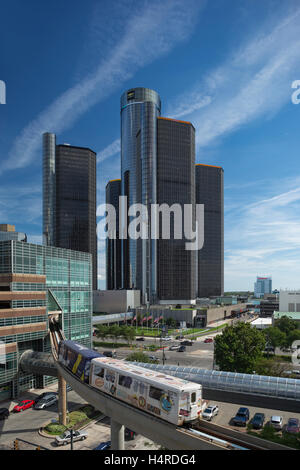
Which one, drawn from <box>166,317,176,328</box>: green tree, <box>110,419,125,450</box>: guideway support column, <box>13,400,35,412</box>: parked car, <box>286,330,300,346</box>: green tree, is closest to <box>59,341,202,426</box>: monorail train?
<box>110,419,125,450</box>: guideway support column

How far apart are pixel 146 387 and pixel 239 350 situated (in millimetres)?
32036

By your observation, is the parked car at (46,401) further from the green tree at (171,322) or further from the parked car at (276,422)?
the green tree at (171,322)

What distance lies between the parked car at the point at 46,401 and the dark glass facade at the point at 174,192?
398 feet

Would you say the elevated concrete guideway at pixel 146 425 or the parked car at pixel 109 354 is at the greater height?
the elevated concrete guideway at pixel 146 425

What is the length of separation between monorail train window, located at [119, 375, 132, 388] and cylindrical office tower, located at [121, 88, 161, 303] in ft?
467

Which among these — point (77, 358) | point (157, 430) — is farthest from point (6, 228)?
point (157, 430)

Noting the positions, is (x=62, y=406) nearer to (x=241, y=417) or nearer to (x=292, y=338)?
(x=241, y=417)

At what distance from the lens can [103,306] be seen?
145625 mm

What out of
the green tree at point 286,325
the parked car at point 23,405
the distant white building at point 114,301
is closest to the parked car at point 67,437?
the parked car at point 23,405

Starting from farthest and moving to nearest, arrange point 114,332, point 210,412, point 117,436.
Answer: point 114,332, point 210,412, point 117,436

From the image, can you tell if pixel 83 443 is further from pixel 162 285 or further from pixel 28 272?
pixel 162 285

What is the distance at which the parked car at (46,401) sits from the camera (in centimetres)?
4675

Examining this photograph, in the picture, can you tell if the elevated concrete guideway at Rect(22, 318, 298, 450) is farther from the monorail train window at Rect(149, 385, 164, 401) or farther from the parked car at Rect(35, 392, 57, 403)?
the parked car at Rect(35, 392, 57, 403)

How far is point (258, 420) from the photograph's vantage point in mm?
39625
